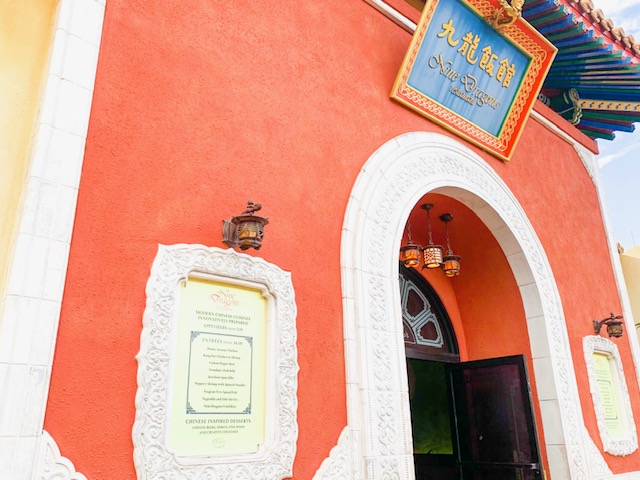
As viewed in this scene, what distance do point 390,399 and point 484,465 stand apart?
79.5 inches

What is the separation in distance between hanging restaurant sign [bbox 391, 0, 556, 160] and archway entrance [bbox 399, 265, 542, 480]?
5.15 ft

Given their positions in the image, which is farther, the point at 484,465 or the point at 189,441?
the point at 484,465

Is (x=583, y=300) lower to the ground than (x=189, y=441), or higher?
higher

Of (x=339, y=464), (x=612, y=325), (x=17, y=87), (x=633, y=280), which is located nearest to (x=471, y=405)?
(x=612, y=325)

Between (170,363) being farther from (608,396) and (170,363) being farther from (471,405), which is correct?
(608,396)

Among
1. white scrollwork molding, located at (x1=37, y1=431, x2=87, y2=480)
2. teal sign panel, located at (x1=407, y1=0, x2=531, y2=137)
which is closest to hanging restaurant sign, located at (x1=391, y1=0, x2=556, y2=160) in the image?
teal sign panel, located at (x1=407, y1=0, x2=531, y2=137)

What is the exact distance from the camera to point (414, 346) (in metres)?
5.19

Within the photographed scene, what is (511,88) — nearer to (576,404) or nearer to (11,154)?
(576,404)

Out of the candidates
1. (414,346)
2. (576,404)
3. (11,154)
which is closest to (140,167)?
(11,154)

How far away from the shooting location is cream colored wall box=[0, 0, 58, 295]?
7.52ft

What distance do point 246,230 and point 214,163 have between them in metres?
0.44

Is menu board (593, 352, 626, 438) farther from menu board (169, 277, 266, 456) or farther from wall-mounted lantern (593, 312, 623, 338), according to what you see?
menu board (169, 277, 266, 456)

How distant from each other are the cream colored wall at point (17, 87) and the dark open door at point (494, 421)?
3.84 meters

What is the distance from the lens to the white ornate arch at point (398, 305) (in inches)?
122
